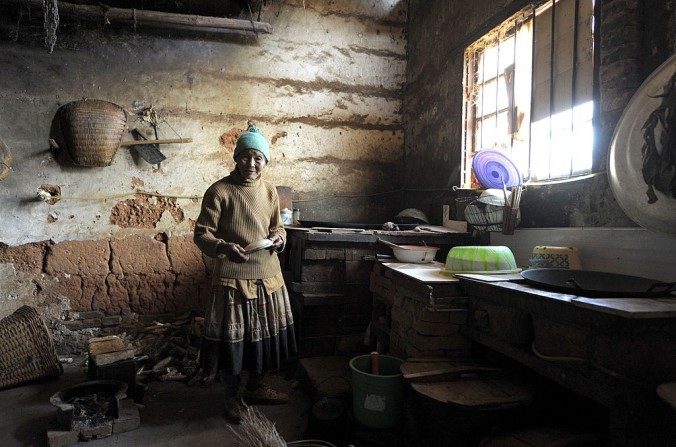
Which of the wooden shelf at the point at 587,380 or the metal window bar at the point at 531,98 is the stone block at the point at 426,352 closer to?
the wooden shelf at the point at 587,380

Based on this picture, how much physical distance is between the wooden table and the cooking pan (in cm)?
6

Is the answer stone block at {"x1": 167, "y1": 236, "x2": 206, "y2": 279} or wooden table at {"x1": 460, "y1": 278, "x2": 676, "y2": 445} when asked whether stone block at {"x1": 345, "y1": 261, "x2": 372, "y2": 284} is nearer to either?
wooden table at {"x1": 460, "y1": 278, "x2": 676, "y2": 445}

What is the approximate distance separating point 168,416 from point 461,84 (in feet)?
13.4

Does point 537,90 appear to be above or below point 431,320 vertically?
above

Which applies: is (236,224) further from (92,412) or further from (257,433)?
(92,412)

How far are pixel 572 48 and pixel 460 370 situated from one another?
2457 mm

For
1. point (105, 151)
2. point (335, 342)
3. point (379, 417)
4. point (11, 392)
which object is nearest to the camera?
point (379, 417)

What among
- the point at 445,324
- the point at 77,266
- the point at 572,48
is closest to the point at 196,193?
the point at 77,266

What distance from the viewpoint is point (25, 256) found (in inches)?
175

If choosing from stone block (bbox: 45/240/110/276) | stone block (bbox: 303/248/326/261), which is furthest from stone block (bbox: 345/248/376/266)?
stone block (bbox: 45/240/110/276)

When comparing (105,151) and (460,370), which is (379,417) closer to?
(460,370)

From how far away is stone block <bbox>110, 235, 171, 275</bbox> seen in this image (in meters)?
4.69

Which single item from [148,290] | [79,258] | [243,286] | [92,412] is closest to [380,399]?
[243,286]

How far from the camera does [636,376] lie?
1528mm
